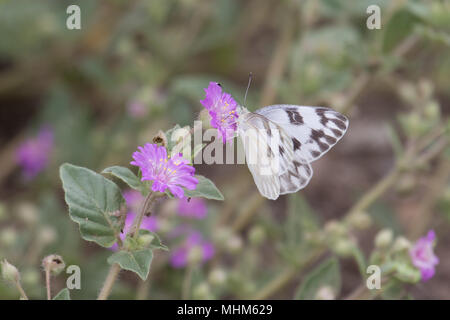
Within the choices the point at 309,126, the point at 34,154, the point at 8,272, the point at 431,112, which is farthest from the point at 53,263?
the point at 34,154

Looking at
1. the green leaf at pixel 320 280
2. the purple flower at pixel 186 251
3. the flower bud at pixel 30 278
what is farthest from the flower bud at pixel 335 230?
the flower bud at pixel 30 278

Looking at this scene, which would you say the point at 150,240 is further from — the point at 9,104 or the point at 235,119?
the point at 9,104

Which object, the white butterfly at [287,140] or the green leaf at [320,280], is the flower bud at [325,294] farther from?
the white butterfly at [287,140]

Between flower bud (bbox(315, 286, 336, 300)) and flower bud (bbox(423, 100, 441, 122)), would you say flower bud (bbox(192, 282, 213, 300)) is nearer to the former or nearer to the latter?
flower bud (bbox(315, 286, 336, 300))

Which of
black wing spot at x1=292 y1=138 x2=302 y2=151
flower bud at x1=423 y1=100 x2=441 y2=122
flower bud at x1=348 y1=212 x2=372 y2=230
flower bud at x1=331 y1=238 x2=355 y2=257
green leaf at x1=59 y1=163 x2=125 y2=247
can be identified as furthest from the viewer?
flower bud at x1=423 y1=100 x2=441 y2=122

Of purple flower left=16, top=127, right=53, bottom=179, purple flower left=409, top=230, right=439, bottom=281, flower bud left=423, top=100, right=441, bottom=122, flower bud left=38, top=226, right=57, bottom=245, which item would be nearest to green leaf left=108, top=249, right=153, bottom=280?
purple flower left=409, top=230, right=439, bottom=281
